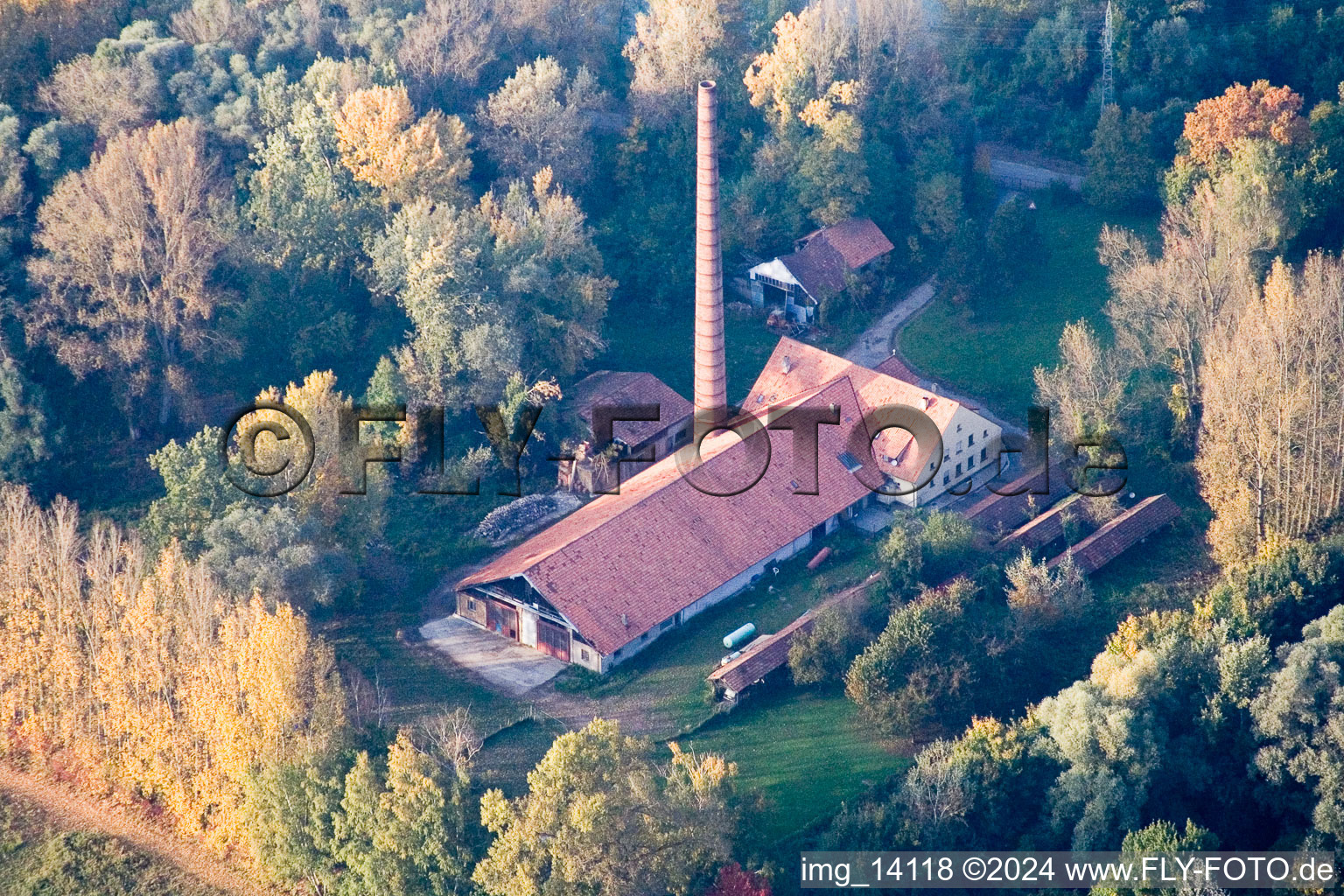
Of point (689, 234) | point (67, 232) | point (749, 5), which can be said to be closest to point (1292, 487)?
point (689, 234)

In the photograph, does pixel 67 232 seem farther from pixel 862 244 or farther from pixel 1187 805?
pixel 1187 805

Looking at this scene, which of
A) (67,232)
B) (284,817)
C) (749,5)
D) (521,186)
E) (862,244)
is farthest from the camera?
(749,5)

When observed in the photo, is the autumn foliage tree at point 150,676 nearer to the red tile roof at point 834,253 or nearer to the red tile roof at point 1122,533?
the red tile roof at point 1122,533

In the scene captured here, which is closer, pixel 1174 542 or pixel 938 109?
pixel 1174 542

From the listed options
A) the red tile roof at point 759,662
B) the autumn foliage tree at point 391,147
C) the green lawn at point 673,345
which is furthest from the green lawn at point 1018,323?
the autumn foliage tree at point 391,147

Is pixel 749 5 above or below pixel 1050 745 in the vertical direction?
above

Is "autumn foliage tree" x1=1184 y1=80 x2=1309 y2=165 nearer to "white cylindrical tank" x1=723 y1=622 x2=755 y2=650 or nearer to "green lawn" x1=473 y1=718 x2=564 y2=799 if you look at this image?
"white cylindrical tank" x1=723 y1=622 x2=755 y2=650

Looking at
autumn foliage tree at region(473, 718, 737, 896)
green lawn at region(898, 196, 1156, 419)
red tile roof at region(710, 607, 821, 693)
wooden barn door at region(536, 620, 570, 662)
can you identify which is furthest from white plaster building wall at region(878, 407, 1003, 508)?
autumn foliage tree at region(473, 718, 737, 896)
